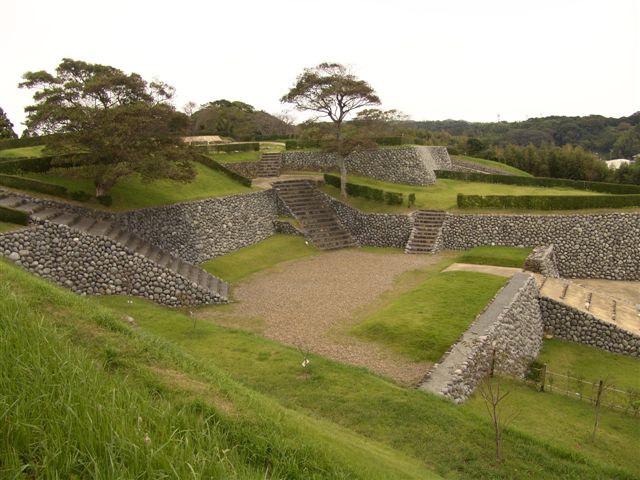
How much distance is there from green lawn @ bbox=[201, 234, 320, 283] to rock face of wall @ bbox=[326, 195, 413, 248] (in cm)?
305

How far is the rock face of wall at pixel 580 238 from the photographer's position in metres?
20.8

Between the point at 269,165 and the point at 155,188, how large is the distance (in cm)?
1138

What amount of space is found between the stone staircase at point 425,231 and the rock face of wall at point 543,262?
15.3 feet

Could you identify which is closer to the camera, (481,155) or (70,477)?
(70,477)

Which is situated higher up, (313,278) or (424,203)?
(424,203)

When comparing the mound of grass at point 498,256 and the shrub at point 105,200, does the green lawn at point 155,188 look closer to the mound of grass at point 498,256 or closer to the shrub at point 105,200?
the shrub at point 105,200

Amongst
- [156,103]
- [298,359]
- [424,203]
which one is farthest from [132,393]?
[424,203]

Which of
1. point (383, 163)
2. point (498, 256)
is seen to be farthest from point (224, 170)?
point (498, 256)

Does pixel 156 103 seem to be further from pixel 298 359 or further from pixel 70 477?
pixel 70 477

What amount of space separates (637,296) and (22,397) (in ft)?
69.7

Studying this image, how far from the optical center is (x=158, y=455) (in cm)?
301

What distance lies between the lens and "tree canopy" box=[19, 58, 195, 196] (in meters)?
15.6

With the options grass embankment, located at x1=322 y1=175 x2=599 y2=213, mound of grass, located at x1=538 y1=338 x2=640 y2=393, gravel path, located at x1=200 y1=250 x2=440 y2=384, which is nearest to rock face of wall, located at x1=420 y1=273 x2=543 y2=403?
mound of grass, located at x1=538 y1=338 x2=640 y2=393

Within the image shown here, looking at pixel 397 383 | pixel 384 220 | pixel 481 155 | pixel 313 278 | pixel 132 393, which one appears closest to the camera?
pixel 132 393
